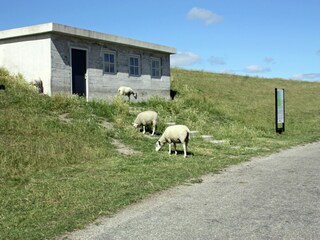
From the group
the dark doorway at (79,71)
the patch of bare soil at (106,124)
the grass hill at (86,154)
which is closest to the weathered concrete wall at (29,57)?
the grass hill at (86,154)

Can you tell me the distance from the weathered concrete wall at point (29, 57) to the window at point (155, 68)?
30.1 feet

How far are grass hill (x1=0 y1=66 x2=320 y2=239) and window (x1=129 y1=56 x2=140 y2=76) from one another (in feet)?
7.31

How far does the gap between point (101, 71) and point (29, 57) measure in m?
4.08

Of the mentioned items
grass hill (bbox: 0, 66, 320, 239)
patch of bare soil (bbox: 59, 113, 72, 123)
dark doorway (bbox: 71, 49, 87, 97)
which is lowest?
grass hill (bbox: 0, 66, 320, 239)

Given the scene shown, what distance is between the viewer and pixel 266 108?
3619 centimetres

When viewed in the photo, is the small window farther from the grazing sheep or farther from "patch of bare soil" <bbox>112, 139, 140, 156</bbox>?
"patch of bare soil" <bbox>112, 139, 140, 156</bbox>

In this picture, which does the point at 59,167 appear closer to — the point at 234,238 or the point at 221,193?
the point at 221,193

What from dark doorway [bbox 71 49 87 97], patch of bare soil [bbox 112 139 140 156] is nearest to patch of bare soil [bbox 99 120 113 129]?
patch of bare soil [bbox 112 139 140 156]

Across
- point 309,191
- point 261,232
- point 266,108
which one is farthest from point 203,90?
point 261,232

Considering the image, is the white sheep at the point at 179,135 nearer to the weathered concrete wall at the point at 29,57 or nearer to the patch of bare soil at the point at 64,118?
the patch of bare soil at the point at 64,118

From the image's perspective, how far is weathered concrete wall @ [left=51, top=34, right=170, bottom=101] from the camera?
21422 millimetres

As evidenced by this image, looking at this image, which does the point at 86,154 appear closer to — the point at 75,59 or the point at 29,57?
the point at 75,59

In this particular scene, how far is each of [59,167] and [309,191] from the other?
6.50 metres

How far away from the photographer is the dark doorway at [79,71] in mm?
22447
